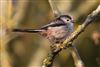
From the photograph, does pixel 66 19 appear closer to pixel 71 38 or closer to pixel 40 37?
pixel 71 38

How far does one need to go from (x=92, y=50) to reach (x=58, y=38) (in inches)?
147

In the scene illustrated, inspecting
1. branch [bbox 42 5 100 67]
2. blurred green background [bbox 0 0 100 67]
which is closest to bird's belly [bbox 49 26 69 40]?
branch [bbox 42 5 100 67]

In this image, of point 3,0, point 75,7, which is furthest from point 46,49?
point 3,0

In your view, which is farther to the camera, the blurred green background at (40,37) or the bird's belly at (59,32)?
the blurred green background at (40,37)

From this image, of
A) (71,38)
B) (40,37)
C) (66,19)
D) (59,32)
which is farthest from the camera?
(40,37)

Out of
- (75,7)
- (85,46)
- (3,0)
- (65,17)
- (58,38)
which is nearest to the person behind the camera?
(58,38)

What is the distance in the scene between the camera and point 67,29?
5879mm

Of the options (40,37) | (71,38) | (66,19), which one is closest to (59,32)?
(66,19)

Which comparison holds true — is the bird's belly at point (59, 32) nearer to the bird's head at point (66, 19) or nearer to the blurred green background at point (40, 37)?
the bird's head at point (66, 19)

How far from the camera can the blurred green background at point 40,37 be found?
8.60 m

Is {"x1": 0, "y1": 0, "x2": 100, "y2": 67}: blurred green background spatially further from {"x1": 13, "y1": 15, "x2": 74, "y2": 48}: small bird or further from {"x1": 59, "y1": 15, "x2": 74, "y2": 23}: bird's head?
{"x1": 13, "y1": 15, "x2": 74, "y2": 48}: small bird

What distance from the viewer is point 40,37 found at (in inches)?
358

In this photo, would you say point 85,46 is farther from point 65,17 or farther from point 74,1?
point 65,17

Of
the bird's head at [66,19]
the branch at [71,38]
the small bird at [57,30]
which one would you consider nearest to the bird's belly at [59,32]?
the small bird at [57,30]
